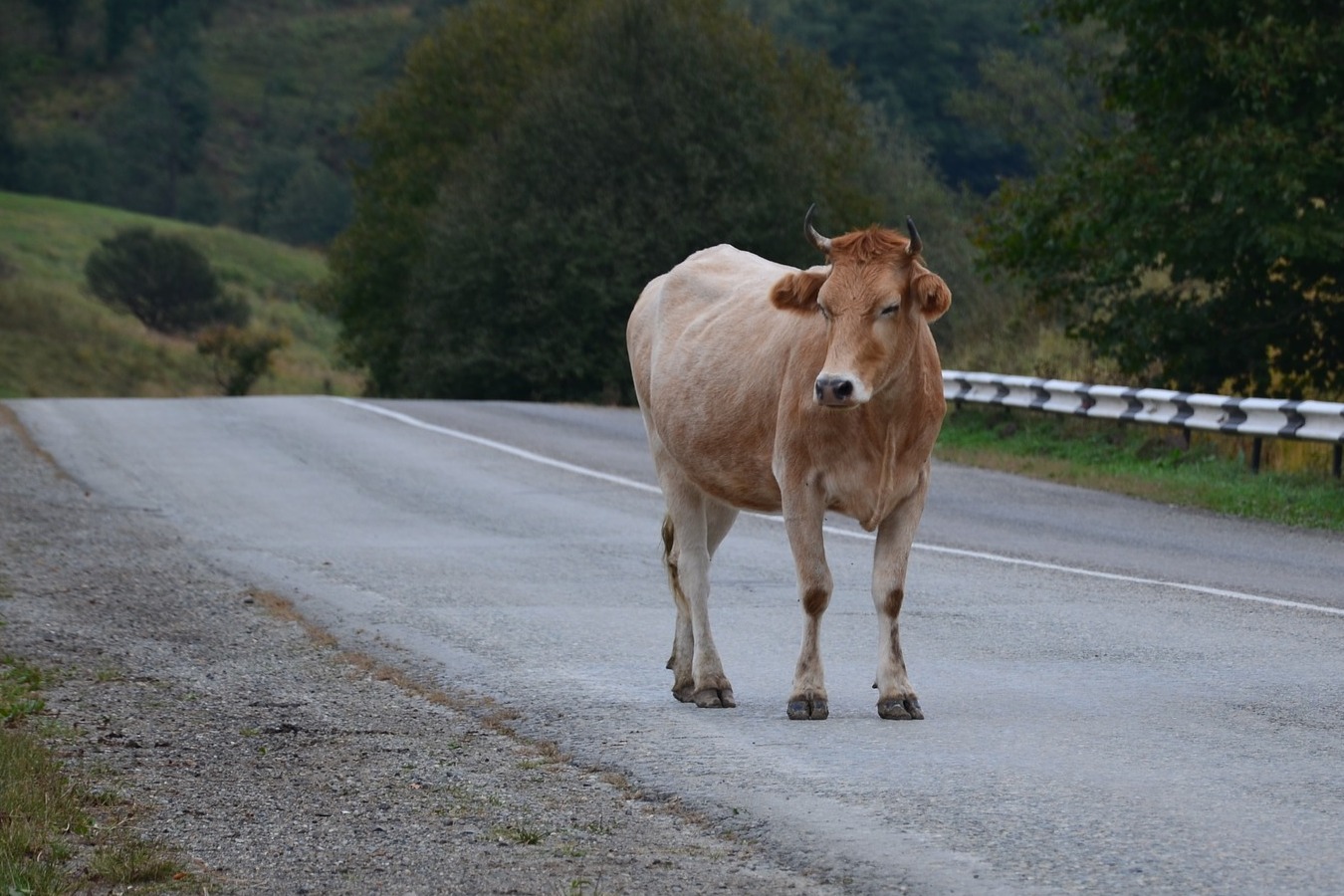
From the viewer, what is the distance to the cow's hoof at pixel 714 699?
8.22 meters

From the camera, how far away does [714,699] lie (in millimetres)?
8227

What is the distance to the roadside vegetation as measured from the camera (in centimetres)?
543

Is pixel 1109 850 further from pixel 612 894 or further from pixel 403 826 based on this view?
pixel 403 826

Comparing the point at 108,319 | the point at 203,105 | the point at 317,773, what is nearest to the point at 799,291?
the point at 317,773

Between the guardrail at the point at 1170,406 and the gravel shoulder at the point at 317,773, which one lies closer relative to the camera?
the gravel shoulder at the point at 317,773

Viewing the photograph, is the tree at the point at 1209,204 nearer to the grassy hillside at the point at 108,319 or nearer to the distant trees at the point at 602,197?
the distant trees at the point at 602,197


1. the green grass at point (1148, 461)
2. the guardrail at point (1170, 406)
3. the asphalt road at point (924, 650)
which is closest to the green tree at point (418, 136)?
the guardrail at point (1170, 406)

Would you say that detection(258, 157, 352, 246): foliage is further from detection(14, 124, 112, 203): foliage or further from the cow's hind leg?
the cow's hind leg

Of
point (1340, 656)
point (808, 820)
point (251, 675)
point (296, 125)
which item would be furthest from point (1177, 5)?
point (296, 125)

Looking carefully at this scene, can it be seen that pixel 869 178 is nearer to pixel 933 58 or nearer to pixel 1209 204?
pixel 933 58

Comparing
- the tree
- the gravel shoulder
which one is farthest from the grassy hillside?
the gravel shoulder

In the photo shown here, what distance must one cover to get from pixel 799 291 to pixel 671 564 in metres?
1.71

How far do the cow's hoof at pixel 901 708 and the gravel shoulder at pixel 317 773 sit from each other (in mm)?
1390

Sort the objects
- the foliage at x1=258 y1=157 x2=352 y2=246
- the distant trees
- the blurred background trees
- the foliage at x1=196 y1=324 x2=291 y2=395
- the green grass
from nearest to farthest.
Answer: the green grass, the blurred background trees, the distant trees, the foliage at x1=196 y1=324 x2=291 y2=395, the foliage at x1=258 y1=157 x2=352 y2=246
